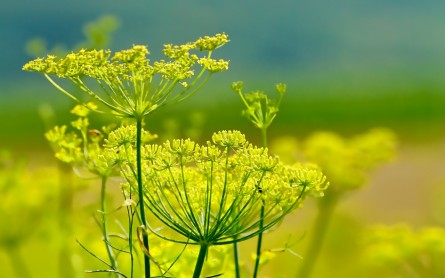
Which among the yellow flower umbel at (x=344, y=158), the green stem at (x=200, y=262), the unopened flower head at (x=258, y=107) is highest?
the yellow flower umbel at (x=344, y=158)

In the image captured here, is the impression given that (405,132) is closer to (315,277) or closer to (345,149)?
(315,277)

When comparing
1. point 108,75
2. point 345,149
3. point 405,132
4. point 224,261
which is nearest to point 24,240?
point 345,149

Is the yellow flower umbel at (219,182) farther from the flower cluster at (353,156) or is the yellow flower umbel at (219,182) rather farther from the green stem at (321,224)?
the green stem at (321,224)

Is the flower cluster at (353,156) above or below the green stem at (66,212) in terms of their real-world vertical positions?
above

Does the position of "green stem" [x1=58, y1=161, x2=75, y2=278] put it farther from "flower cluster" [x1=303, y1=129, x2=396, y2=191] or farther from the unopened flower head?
the unopened flower head

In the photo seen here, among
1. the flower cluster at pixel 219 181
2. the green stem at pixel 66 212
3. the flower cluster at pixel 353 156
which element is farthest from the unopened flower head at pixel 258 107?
the flower cluster at pixel 353 156

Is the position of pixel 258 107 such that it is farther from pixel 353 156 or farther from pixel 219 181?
pixel 353 156

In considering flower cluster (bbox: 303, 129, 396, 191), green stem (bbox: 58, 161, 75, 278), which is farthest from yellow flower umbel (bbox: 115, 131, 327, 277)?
flower cluster (bbox: 303, 129, 396, 191)

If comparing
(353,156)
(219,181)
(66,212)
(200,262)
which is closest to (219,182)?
(219,181)
